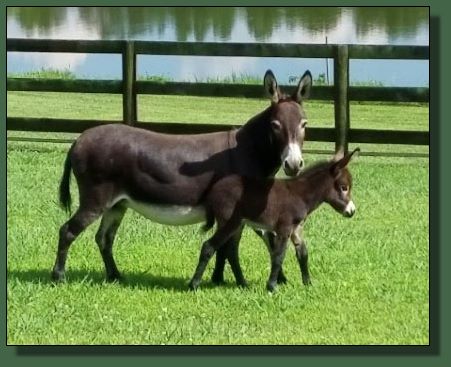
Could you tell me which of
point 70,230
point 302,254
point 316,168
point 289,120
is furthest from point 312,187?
point 70,230

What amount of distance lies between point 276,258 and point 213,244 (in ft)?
1.39

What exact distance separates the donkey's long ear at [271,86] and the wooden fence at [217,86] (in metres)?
0.32

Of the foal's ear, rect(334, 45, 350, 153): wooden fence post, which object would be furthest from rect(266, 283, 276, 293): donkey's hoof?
rect(334, 45, 350, 153): wooden fence post

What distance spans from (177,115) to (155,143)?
1186 millimetres

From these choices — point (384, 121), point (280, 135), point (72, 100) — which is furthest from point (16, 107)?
point (384, 121)

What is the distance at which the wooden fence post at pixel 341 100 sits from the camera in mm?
8031

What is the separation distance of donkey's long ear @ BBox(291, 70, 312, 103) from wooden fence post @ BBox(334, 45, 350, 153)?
0.42 metres

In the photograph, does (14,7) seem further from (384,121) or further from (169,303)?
(384,121)

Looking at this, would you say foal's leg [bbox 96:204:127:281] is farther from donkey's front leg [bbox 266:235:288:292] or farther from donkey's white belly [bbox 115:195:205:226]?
donkey's front leg [bbox 266:235:288:292]

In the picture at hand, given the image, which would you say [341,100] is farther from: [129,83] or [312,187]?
[129,83]

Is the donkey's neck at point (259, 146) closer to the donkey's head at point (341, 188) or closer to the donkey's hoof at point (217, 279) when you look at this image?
the donkey's head at point (341, 188)

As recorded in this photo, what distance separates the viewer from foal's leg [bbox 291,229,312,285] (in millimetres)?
8180

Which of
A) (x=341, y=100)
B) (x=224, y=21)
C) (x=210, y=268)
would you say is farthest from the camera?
(x=210, y=268)

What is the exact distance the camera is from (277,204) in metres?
7.99
